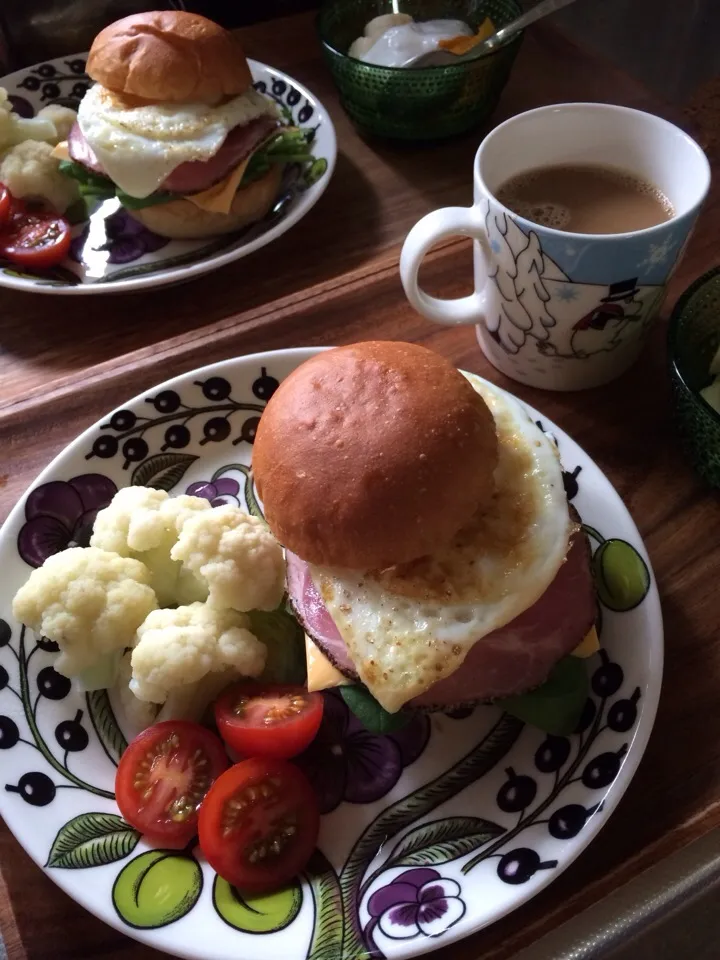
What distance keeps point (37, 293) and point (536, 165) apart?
2.87 feet

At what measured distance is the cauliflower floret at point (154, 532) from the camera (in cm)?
92

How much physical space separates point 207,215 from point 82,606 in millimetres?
912

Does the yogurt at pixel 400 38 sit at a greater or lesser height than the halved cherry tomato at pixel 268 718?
greater

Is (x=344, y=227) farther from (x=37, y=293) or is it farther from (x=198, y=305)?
(x=37, y=293)

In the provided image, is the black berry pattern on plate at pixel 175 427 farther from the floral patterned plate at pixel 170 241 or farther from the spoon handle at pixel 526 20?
the spoon handle at pixel 526 20

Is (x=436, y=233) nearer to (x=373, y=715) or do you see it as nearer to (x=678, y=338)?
(x=678, y=338)

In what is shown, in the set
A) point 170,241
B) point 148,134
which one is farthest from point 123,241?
point 148,134

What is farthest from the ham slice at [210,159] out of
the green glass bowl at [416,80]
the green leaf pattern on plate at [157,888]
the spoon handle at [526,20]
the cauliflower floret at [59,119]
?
the green leaf pattern on plate at [157,888]

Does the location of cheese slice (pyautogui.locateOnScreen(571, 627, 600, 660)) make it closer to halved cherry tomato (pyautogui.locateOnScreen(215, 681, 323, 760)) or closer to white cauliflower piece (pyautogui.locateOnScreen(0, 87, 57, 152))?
halved cherry tomato (pyautogui.locateOnScreen(215, 681, 323, 760))

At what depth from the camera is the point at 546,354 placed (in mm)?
1085

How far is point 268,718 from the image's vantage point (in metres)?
0.82

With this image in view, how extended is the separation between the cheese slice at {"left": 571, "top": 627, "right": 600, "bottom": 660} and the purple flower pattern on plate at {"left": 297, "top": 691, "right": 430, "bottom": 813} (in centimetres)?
19

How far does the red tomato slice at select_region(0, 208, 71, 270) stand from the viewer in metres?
1.42

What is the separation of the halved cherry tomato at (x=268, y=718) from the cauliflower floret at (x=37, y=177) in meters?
1.16
